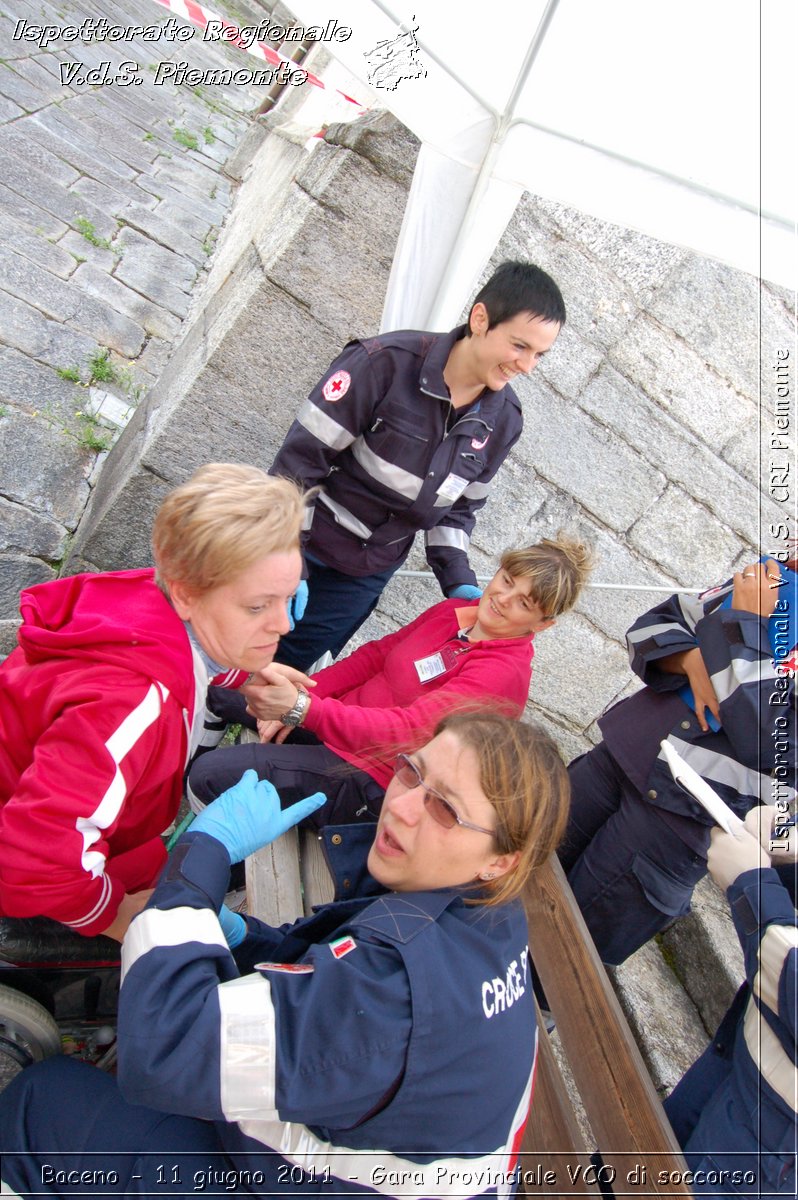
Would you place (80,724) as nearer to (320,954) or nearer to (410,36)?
(320,954)

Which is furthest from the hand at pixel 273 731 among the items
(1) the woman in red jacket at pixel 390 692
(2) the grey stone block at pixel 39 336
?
(2) the grey stone block at pixel 39 336

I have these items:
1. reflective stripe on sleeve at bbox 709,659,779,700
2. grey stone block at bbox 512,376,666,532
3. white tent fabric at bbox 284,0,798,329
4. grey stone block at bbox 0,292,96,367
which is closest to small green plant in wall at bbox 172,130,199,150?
grey stone block at bbox 0,292,96,367

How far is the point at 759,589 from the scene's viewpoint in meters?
2.08

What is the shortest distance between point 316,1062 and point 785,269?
2364 mm

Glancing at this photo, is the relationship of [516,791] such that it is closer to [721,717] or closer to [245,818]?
[245,818]

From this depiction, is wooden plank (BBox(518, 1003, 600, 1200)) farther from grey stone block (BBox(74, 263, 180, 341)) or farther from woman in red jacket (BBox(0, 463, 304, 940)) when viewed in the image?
grey stone block (BBox(74, 263, 180, 341))

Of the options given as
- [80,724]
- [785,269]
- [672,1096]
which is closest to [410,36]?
[785,269]

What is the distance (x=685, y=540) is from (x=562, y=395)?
948 mm

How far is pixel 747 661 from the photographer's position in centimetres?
206

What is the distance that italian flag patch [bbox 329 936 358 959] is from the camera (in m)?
1.24

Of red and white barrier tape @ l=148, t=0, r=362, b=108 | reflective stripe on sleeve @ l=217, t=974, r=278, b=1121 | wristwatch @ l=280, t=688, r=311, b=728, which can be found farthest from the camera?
A: red and white barrier tape @ l=148, t=0, r=362, b=108

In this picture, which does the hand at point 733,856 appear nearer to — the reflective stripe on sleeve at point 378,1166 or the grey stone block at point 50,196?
the reflective stripe on sleeve at point 378,1166

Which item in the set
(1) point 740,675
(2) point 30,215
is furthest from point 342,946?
(2) point 30,215

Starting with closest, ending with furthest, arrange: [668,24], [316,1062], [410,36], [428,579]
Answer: [316,1062]
[668,24]
[410,36]
[428,579]
